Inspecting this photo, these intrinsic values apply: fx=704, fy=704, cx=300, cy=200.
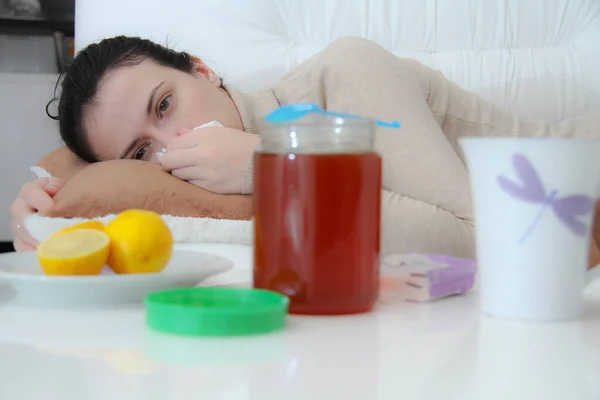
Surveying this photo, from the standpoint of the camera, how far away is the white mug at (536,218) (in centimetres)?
52

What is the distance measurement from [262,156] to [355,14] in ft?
4.52

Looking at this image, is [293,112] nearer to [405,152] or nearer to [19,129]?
[405,152]

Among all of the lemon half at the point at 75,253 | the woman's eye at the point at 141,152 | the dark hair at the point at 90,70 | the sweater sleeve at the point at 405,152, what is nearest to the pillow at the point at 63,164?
the dark hair at the point at 90,70

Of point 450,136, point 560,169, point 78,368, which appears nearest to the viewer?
point 78,368

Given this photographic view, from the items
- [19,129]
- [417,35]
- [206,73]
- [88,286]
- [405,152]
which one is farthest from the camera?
[19,129]

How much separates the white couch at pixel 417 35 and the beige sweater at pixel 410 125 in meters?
0.27

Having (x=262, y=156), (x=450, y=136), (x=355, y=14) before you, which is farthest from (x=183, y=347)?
(x=355, y=14)

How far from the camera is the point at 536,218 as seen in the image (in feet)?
1.71

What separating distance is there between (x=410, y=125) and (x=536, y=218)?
2.10 feet

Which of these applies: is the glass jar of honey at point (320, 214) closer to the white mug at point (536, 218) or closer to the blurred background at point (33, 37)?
the white mug at point (536, 218)

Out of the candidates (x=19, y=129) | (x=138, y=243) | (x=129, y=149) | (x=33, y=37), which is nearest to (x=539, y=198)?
(x=138, y=243)

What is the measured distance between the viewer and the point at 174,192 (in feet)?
3.78

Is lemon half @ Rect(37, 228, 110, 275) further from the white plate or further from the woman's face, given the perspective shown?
the woman's face

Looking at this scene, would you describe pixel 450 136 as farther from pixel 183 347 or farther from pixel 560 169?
pixel 183 347
